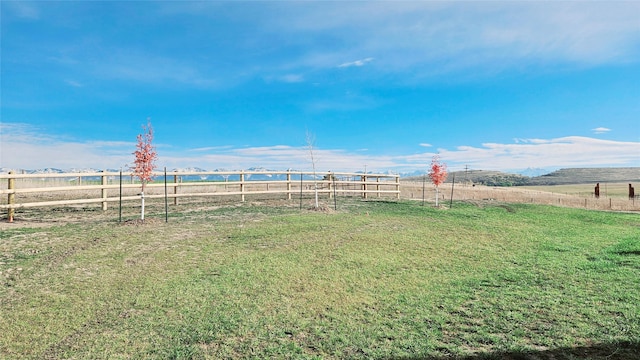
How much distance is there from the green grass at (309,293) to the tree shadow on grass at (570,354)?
0.02 meters

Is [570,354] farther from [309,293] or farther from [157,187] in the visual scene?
[157,187]

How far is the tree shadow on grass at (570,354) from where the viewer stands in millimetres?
4516

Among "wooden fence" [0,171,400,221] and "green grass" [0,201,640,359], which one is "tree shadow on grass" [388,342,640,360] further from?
"wooden fence" [0,171,400,221]

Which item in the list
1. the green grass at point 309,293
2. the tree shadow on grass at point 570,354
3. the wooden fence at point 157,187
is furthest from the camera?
the wooden fence at point 157,187

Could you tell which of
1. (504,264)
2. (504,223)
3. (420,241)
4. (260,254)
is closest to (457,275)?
(504,264)

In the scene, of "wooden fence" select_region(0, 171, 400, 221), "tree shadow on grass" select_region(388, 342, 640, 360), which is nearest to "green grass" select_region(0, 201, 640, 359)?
"tree shadow on grass" select_region(388, 342, 640, 360)

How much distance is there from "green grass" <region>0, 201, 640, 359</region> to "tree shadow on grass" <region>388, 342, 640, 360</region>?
0.08 ft

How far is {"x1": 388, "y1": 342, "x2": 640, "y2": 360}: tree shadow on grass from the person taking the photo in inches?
178

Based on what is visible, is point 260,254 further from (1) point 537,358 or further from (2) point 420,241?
(1) point 537,358

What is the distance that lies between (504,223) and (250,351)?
40.2 feet

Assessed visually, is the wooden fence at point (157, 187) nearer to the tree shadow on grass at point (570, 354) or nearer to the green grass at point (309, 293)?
the green grass at point (309, 293)

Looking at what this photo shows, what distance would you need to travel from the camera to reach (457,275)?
7.88 meters

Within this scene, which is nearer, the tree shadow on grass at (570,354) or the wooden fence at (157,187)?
the tree shadow on grass at (570,354)

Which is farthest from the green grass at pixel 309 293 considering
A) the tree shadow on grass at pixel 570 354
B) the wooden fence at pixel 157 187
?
the wooden fence at pixel 157 187
